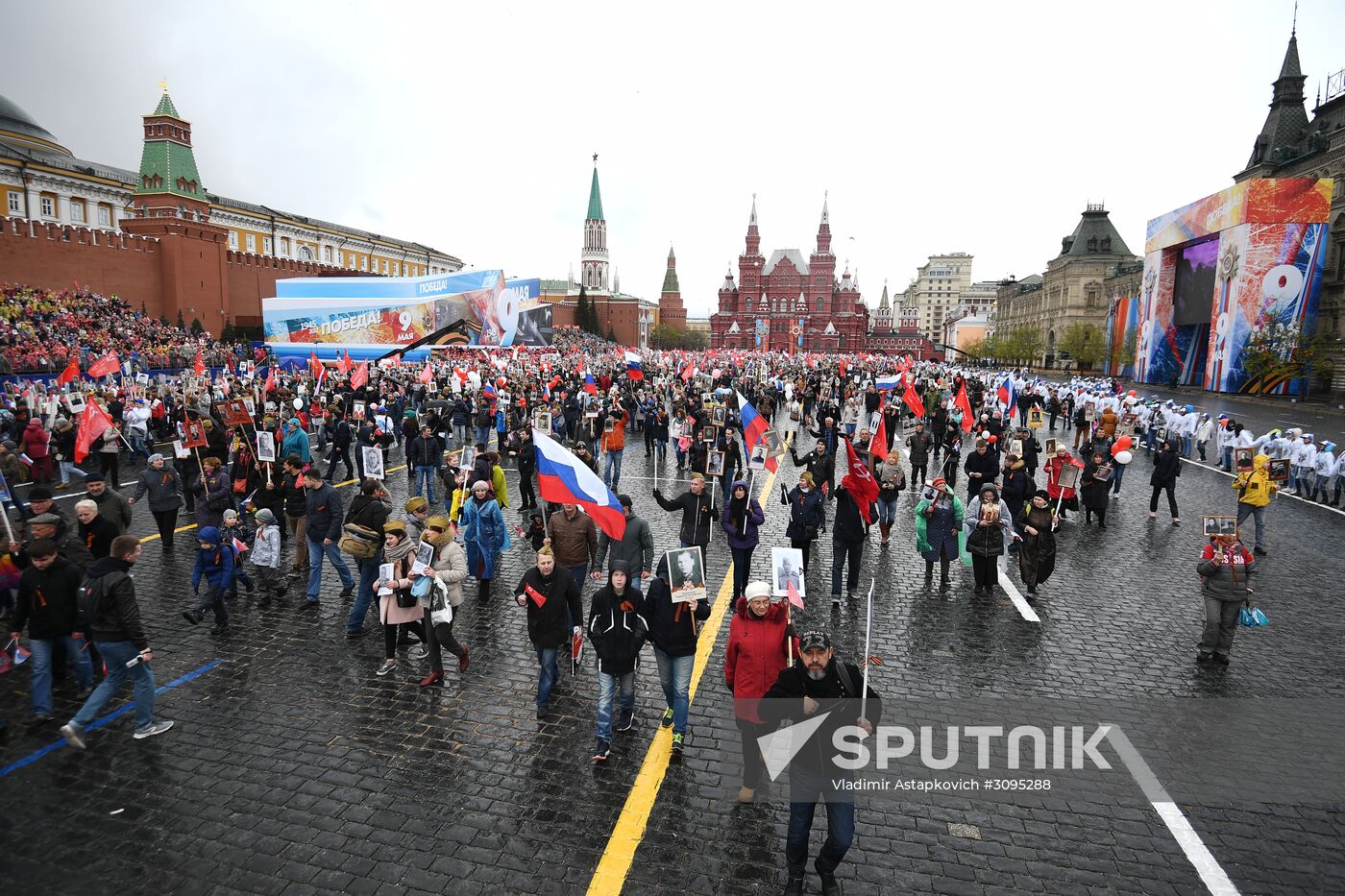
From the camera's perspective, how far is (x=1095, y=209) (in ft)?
292

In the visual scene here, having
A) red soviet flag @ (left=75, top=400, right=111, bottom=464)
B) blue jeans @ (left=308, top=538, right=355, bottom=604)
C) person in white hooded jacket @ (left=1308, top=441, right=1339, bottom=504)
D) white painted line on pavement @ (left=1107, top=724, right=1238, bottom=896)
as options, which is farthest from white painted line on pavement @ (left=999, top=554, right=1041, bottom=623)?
red soviet flag @ (left=75, top=400, right=111, bottom=464)

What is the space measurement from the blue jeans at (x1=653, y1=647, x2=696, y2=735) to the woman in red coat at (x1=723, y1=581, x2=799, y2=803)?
62 cm

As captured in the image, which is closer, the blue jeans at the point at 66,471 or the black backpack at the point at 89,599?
the black backpack at the point at 89,599

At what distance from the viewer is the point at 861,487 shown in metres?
8.70

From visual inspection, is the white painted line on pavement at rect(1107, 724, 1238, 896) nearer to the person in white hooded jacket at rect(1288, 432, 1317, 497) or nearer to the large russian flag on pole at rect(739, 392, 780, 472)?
the large russian flag on pole at rect(739, 392, 780, 472)

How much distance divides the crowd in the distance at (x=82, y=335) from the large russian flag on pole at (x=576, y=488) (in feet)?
93.5

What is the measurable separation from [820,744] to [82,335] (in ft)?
131

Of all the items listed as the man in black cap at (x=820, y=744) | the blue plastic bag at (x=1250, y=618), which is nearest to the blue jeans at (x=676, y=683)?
the man in black cap at (x=820, y=744)

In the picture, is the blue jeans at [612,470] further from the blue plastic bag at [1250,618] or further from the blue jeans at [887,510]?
the blue plastic bag at [1250,618]

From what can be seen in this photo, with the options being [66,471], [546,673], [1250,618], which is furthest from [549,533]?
[66,471]

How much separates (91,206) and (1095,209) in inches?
4311

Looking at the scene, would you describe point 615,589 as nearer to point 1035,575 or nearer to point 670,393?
point 1035,575

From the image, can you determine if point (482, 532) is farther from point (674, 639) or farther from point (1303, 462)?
point (1303, 462)

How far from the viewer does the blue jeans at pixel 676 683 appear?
529 centimetres
